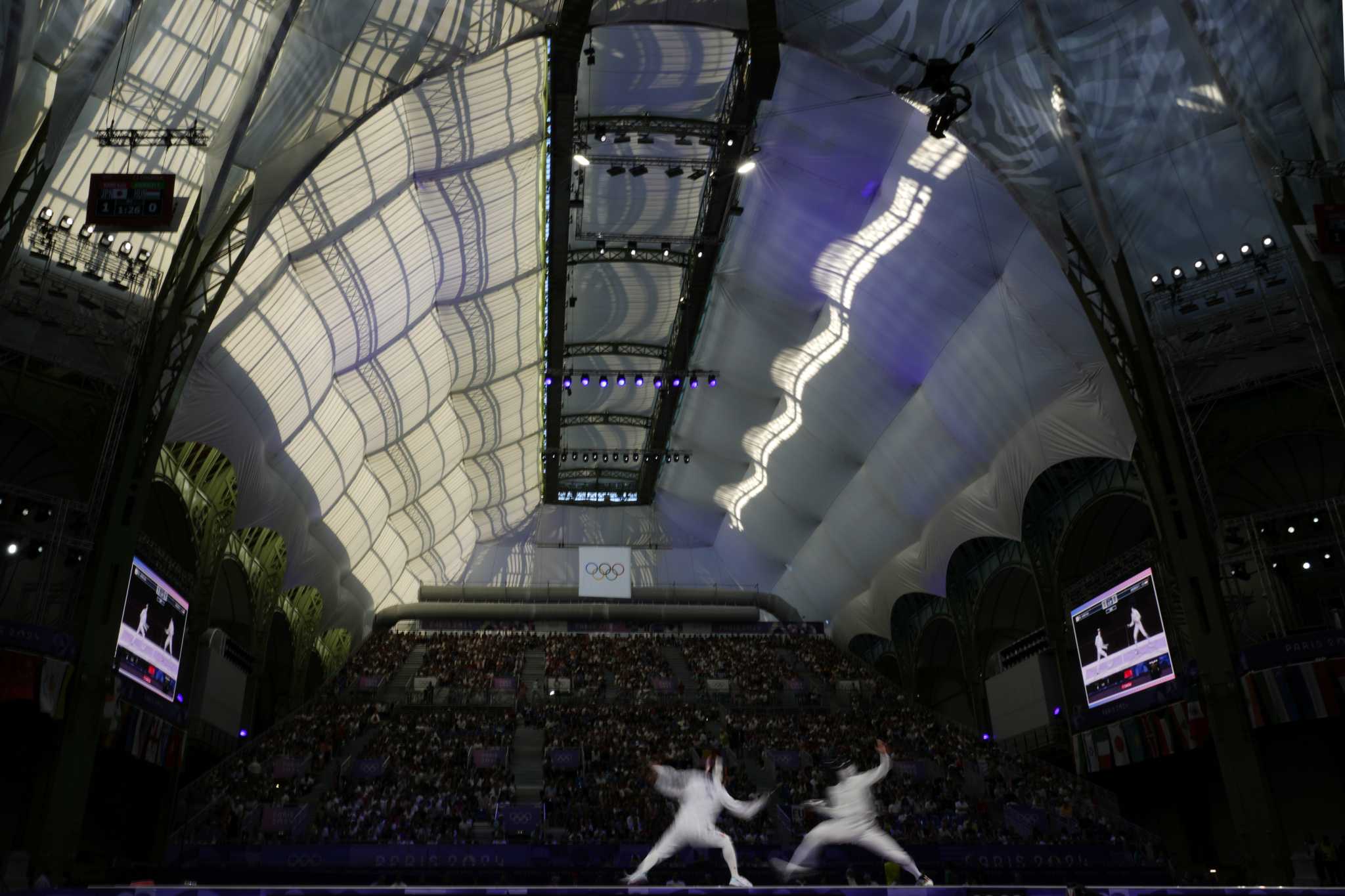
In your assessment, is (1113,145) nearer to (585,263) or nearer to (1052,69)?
(1052,69)

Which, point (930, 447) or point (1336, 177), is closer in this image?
point (1336, 177)

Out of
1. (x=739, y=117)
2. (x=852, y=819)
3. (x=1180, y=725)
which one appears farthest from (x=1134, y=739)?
(x=852, y=819)

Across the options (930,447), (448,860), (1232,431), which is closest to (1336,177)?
(1232,431)

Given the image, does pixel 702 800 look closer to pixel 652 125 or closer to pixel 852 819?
pixel 852 819

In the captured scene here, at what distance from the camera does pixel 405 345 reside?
46469 millimetres

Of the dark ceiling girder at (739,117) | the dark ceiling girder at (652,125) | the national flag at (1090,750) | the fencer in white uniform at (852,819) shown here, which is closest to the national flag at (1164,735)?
the national flag at (1090,750)

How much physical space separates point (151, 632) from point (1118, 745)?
108 ft

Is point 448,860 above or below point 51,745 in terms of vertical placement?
below

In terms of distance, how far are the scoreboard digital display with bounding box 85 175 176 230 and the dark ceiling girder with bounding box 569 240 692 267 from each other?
26298 millimetres

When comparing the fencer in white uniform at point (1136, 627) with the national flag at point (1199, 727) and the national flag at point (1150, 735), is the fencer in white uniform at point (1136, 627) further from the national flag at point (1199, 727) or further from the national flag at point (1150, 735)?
the national flag at point (1199, 727)

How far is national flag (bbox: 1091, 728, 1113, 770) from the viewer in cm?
3656

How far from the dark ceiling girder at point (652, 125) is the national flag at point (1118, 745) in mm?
25430

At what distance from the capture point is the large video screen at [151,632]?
32188mm

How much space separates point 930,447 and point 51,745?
Result: 3481 centimetres
